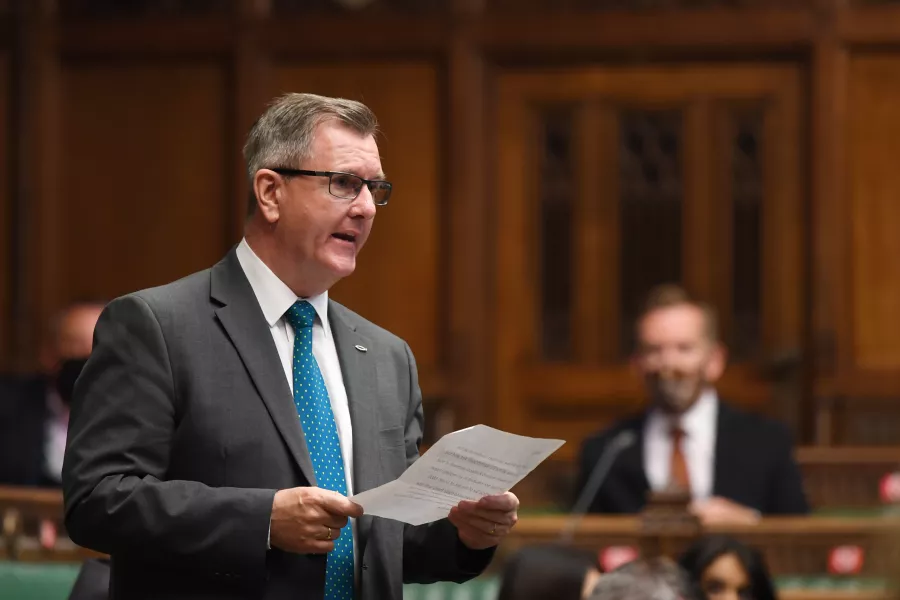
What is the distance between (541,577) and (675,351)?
192 cm

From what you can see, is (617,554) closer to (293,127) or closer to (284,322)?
(284,322)

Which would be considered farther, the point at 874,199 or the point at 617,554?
the point at 874,199

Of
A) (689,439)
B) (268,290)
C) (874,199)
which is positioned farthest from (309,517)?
(874,199)

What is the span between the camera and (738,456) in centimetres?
488

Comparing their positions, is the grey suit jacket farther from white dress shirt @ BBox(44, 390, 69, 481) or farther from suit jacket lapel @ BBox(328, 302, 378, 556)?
white dress shirt @ BBox(44, 390, 69, 481)

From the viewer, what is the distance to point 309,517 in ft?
7.06

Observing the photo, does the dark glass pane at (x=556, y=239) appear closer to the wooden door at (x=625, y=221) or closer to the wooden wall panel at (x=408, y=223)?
the wooden door at (x=625, y=221)

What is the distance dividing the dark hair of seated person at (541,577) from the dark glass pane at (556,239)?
3298mm

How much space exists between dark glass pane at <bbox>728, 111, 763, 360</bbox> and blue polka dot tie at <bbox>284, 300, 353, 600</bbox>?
423 centimetres

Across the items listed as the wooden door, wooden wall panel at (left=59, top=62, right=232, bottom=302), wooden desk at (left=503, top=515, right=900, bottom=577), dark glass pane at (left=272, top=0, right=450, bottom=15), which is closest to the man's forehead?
wooden desk at (left=503, top=515, right=900, bottom=577)

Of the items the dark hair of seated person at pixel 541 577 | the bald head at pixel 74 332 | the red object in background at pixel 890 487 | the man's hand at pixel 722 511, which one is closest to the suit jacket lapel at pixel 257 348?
the dark hair of seated person at pixel 541 577

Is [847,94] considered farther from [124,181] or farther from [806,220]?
[124,181]

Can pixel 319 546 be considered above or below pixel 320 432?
below

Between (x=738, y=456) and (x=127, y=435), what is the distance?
3069 mm
